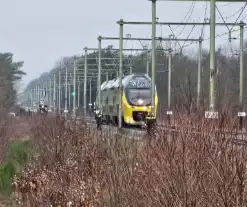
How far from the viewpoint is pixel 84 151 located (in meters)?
15.7

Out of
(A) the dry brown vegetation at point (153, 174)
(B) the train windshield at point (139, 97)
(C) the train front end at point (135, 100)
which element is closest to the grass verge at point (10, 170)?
(A) the dry brown vegetation at point (153, 174)

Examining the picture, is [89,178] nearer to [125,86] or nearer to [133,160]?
[133,160]

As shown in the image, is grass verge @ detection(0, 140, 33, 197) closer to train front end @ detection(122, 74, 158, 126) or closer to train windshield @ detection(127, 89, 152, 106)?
train front end @ detection(122, 74, 158, 126)

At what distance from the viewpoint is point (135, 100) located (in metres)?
41.2

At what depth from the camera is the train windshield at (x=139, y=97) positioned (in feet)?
135

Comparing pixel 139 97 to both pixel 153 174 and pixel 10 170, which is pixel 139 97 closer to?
pixel 10 170

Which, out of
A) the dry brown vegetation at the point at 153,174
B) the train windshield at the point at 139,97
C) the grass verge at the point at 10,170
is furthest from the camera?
the train windshield at the point at 139,97

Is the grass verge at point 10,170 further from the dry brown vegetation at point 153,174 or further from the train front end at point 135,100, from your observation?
the train front end at point 135,100

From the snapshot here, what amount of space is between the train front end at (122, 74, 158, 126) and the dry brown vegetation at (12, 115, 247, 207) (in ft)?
82.5

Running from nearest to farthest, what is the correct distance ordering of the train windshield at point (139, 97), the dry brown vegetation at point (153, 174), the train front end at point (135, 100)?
the dry brown vegetation at point (153, 174) → the train front end at point (135, 100) → the train windshield at point (139, 97)

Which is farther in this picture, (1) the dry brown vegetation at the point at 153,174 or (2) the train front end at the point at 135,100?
(2) the train front end at the point at 135,100

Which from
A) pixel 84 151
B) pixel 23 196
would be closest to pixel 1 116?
pixel 84 151

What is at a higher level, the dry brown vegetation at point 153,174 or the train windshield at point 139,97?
the train windshield at point 139,97

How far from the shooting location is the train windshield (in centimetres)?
4122
